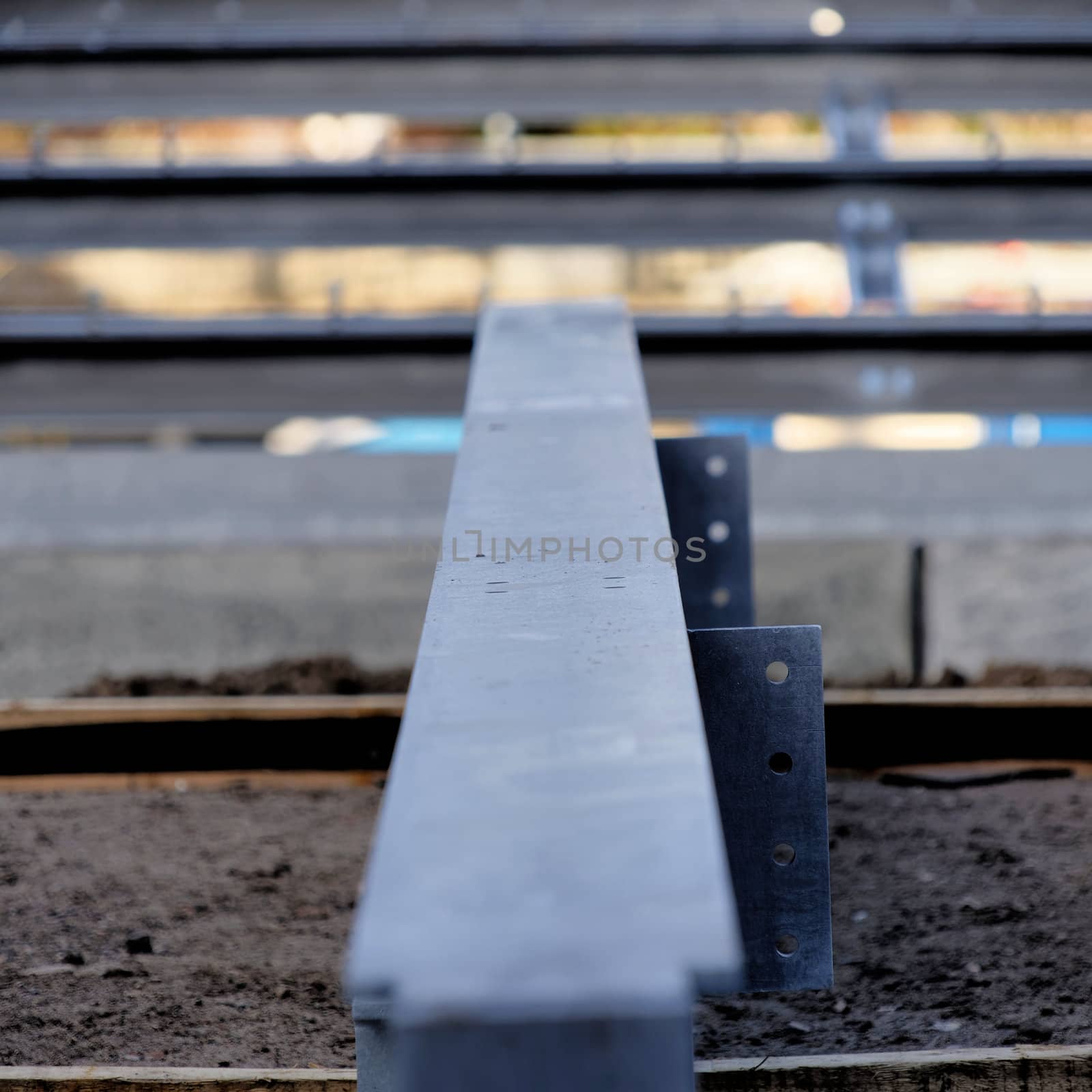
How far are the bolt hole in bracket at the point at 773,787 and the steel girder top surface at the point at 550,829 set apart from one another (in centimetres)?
12

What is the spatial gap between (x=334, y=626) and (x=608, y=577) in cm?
220

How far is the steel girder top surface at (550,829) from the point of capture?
0.54 metres

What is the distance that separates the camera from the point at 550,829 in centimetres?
66

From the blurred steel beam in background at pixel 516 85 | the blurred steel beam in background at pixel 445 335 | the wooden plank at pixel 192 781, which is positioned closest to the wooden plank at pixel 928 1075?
the wooden plank at pixel 192 781

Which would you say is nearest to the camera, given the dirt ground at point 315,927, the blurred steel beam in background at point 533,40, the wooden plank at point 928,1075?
the wooden plank at point 928,1075

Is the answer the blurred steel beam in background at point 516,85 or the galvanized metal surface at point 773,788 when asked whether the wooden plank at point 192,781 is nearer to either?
the galvanized metal surface at point 773,788

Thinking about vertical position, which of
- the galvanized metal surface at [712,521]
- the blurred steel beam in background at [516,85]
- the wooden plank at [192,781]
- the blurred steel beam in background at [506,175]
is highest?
the blurred steel beam in background at [516,85]

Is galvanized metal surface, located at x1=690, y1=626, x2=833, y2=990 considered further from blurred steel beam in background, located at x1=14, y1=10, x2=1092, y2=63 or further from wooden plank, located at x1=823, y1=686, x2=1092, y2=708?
blurred steel beam in background, located at x1=14, y1=10, x2=1092, y2=63

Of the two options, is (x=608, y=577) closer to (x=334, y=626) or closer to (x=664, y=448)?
(x=664, y=448)

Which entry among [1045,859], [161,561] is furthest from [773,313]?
[1045,859]

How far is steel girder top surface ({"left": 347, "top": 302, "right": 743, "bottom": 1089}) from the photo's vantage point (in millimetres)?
539

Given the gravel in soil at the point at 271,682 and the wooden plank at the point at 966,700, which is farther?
the gravel in soil at the point at 271,682

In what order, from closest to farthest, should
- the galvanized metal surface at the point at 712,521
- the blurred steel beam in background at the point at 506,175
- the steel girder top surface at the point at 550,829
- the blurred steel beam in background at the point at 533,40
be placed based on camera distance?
the steel girder top surface at the point at 550,829 < the galvanized metal surface at the point at 712,521 < the blurred steel beam in background at the point at 506,175 < the blurred steel beam in background at the point at 533,40

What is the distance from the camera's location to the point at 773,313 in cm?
438
